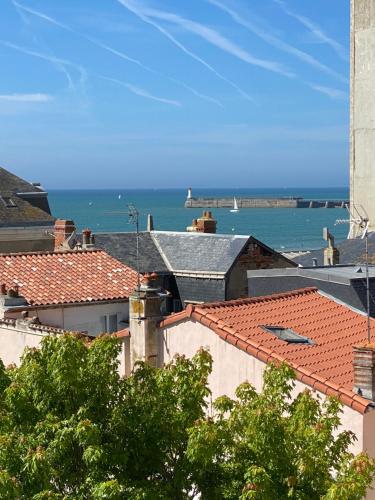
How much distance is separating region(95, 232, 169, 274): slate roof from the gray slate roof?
1.02 ft

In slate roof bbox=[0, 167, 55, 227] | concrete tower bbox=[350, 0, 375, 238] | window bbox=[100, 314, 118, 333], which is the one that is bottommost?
window bbox=[100, 314, 118, 333]

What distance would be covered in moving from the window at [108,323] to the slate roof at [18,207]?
1719 centimetres

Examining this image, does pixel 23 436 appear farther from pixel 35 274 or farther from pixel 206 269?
pixel 206 269

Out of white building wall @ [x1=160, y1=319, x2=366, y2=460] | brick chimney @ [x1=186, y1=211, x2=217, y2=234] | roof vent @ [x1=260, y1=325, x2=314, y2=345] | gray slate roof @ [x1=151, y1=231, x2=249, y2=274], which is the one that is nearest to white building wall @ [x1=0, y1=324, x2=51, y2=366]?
white building wall @ [x1=160, y1=319, x2=366, y2=460]

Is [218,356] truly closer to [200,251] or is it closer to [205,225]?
[200,251]

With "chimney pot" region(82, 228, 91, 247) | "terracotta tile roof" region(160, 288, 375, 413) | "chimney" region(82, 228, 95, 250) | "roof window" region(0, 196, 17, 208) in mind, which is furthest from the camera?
"roof window" region(0, 196, 17, 208)

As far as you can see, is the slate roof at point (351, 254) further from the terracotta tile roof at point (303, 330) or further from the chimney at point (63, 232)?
the terracotta tile roof at point (303, 330)

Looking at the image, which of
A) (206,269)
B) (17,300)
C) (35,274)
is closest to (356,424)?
(17,300)

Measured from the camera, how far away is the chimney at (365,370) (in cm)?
1644

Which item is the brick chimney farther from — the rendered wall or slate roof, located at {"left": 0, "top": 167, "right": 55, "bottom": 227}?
the rendered wall

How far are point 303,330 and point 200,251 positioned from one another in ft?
47.6

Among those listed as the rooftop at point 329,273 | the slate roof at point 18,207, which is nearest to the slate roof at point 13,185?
the slate roof at point 18,207

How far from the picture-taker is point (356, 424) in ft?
52.1

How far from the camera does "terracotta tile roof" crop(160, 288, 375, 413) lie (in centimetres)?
1706
